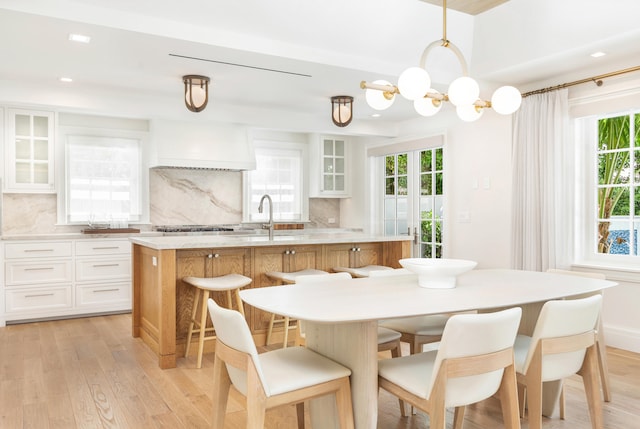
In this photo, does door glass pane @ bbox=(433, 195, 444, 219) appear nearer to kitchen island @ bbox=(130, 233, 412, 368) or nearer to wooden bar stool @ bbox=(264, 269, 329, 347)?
kitchen island @ bbox=(130, 233, 412, 368)

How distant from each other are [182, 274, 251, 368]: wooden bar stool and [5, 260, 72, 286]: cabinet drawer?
214cm

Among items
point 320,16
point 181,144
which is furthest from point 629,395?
point 181,144

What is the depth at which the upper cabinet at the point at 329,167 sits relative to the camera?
7.18 m

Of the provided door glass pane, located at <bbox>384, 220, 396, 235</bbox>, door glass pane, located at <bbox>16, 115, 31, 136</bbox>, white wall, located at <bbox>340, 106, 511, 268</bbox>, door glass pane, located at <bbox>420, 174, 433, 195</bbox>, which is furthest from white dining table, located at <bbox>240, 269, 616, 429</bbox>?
door glass pane, located at <bbox>16, 115, 31, 136</bbox>

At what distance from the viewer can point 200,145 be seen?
5.73m

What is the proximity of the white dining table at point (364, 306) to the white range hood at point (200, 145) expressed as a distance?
11.7 feet

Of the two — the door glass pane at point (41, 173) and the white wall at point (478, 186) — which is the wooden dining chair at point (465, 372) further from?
the door glass pane at point (41, 173)

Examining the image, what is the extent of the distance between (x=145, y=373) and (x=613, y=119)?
4166mm

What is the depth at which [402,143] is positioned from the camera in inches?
249

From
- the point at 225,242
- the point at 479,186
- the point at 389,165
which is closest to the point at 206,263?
the point at 225,242

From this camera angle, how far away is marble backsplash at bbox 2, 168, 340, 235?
5492 millimetres

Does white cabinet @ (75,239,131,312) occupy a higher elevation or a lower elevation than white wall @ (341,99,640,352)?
lower

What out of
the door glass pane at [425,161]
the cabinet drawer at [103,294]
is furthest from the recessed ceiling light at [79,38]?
the door glass pane at [425,161]

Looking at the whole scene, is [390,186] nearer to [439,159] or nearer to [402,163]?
[402,163]
